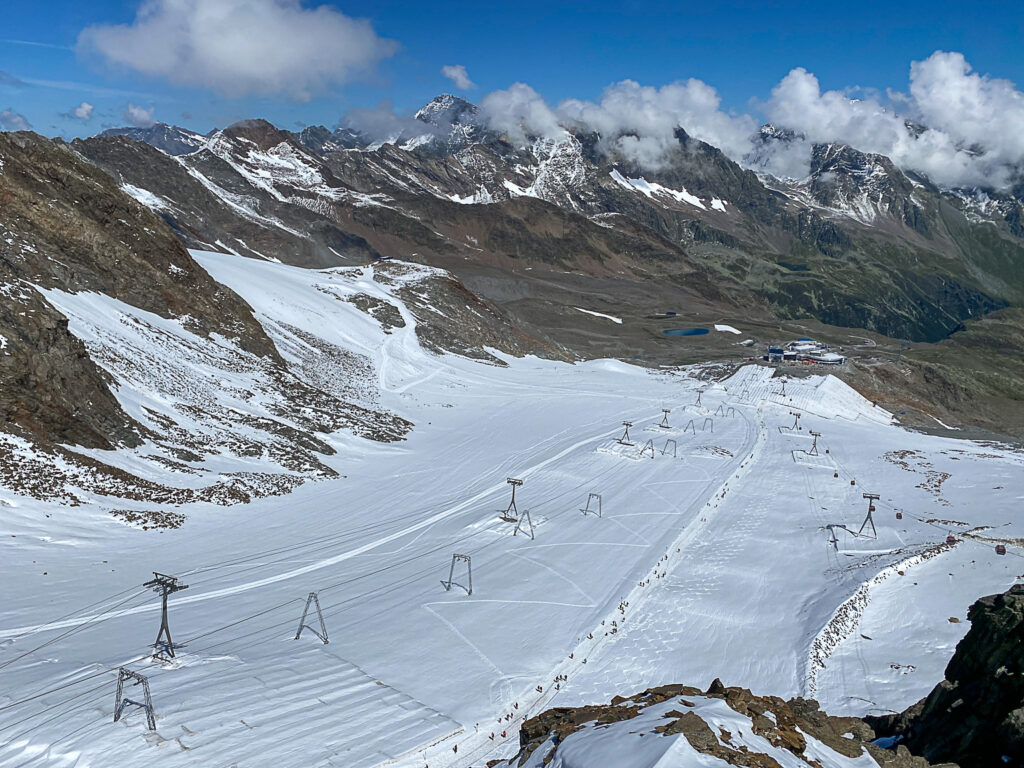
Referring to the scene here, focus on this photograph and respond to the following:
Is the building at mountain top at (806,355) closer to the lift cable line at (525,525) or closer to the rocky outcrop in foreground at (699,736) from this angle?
the lift cable line at (525,525)

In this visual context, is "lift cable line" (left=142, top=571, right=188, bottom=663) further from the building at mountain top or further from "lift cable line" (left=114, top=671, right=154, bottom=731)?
the building at mountain top

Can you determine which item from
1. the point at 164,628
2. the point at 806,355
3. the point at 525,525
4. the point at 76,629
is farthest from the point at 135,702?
the point at 806,355

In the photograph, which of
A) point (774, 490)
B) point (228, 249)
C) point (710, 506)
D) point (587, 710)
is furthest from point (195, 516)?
point (228, 249)

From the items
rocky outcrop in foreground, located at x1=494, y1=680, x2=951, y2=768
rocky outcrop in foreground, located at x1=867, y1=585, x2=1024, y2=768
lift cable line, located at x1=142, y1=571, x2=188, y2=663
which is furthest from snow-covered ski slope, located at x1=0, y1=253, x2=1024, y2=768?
rocky outcrop in foreground, located at x1=867, y1=585, x2=1024, y2=768

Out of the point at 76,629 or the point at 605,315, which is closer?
the point at 76,629

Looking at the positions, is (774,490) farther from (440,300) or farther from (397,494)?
(440,300)

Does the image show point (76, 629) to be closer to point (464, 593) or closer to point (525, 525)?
point (464, 593)

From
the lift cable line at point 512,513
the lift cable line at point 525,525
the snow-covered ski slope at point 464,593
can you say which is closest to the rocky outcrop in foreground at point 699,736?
the snow-covered ski slope at point 464,593
